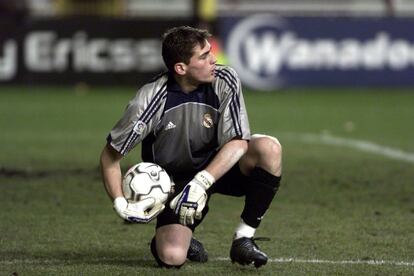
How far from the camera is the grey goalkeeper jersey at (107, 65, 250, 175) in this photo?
21.2ft

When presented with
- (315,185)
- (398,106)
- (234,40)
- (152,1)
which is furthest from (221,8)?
(315,185)

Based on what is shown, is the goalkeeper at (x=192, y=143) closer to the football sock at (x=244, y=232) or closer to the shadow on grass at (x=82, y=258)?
the football sock at (x=244, y=232)

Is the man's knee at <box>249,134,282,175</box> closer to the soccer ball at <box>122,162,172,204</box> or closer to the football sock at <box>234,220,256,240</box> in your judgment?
the football sock at <box>234,220,256,240</box>

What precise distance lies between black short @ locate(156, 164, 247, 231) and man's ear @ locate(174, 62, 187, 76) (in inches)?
26.6

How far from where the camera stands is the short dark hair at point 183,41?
6.47 m

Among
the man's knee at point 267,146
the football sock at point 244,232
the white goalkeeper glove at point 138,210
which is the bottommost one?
the football sock at point 244,232

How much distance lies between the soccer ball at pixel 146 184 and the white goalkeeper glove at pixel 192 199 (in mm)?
97

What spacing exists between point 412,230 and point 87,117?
9899mm

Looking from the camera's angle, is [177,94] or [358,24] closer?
[177,94]

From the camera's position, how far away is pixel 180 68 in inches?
257

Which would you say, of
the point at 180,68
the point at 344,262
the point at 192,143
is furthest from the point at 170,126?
the point at 344,262

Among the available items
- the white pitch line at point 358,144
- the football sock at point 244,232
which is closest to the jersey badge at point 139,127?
the football sock at point 244,232

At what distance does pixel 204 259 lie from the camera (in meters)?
6.78

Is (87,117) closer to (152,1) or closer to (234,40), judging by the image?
(234,40)
